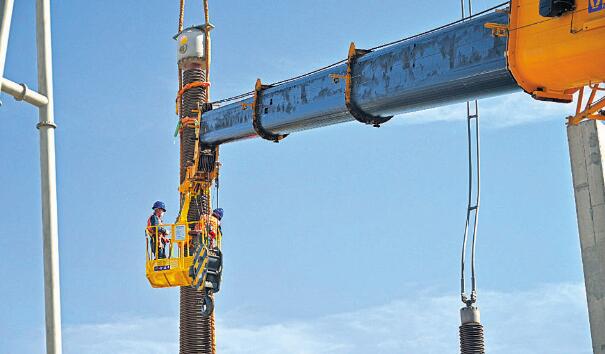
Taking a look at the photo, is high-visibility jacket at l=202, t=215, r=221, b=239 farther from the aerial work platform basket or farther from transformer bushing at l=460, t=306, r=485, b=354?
transformer bushing at l=460, t=306, r=485, b=354

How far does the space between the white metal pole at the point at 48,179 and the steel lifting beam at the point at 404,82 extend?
6.20m

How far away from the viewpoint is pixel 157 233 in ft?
54.3

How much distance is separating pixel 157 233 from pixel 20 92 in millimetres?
11359

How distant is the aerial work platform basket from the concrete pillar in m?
7.51

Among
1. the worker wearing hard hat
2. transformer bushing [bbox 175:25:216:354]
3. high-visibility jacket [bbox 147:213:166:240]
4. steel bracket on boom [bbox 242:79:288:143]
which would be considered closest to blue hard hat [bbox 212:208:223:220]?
the worker wearing hard hat

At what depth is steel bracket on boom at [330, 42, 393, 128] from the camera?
12984 millimetres

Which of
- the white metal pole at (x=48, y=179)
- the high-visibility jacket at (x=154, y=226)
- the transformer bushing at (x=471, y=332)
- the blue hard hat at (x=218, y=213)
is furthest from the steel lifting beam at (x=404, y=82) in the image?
the white metal pole at (x=48, y=179)

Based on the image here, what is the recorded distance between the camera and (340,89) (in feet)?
43.6

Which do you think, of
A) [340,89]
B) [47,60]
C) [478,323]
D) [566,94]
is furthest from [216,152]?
[47,60]

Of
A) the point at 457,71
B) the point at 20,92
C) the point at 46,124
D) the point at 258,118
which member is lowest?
the point at 46,124

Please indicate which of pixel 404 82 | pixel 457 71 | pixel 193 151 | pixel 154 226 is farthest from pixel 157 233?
pixel 457 71

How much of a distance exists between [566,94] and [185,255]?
9021mm

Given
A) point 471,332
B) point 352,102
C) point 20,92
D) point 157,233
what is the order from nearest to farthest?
point 20,92
point 471,332
point 352,102
point 157,233

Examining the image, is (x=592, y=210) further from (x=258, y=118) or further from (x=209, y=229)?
(x=209, y=229)
